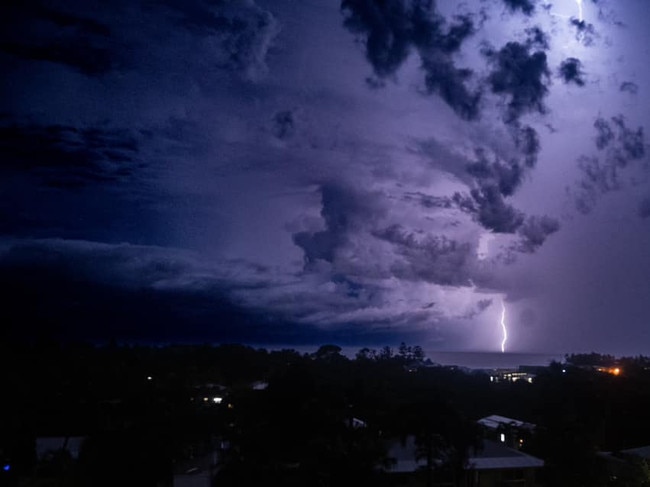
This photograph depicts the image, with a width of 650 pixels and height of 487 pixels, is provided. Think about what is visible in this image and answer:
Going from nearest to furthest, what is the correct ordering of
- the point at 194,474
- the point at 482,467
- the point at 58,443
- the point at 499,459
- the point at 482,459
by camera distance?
the point at 194,474 < the point at 482,467 < the point at 482,459 < the point at 499,459 < the point at 58,443

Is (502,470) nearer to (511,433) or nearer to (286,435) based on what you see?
(511,433)

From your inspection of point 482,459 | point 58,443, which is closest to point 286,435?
point 482,459

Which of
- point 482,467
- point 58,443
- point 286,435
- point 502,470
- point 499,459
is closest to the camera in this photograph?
point 286,435

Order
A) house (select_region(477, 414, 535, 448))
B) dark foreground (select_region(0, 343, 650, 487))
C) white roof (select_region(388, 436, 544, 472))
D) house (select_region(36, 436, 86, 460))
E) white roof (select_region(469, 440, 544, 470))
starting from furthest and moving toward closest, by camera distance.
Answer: house (select_region(477, 414, 535, 448)), house (select_region(36, 436, 86, 460)), white roof (select_region(469, 440, 544, 470)), white roof (select_region(388, 436, 544, 472)), dark foreground (select_region(0, 343, 650, 487))

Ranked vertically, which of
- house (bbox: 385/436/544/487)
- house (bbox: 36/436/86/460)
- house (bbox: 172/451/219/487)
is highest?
Result: house (bbox: 385/436/544/487)

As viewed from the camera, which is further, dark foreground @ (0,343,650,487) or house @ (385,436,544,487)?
house @ (385,436,544,487)

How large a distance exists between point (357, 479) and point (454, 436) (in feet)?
20.3

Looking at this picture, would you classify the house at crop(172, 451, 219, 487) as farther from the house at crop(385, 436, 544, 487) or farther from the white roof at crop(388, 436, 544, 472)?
the white roof at crop(388, 436, 544, 472)

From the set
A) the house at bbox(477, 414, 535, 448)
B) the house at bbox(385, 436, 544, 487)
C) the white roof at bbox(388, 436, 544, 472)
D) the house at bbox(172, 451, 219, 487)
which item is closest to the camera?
the house at bbox(172, 451, 219, 487)

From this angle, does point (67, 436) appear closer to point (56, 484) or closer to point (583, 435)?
point (56, 484)

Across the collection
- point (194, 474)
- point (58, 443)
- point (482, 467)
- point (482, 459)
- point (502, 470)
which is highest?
point (482, 459)

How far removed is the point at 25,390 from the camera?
35.4 metres

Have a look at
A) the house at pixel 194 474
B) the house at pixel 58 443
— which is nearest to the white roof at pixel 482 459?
the house at pixel 194 474

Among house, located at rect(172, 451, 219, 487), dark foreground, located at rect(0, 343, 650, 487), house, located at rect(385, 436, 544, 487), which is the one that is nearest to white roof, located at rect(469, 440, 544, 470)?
house, located at rect(385, 436, 544, 487)
